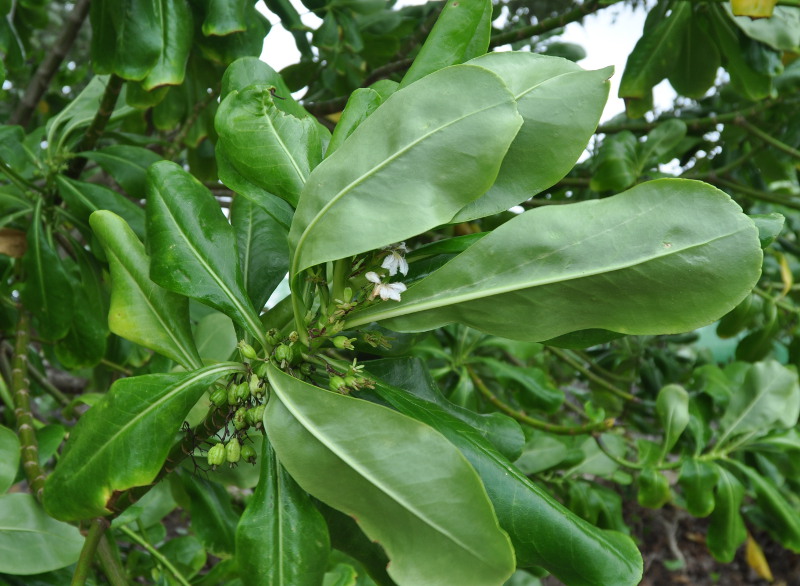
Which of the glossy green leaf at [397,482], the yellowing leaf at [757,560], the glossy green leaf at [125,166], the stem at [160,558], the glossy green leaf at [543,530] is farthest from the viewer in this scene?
the yellowing leaf at [757,560]

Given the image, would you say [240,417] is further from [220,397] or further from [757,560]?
[757,560]

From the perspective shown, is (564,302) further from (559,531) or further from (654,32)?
(654,32)

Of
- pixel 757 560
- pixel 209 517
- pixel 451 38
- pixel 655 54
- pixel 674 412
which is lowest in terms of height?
pixel 757 560

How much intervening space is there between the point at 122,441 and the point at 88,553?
217mm

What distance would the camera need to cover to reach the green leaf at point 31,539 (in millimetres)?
960

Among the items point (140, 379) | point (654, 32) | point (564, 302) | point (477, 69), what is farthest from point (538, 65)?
point (654, 32)

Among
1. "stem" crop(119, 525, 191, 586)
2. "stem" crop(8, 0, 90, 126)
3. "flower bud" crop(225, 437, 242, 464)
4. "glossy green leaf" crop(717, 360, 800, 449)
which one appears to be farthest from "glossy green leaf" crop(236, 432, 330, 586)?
"stem" crop(8, 0, 90, 126)

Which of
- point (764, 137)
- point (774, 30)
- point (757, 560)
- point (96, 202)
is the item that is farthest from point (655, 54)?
point (757, 560)

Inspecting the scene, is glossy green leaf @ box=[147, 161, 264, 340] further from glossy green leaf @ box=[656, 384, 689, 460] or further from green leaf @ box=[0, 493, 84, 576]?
glossy green leaf @ box=[656, 384, 689, 460]

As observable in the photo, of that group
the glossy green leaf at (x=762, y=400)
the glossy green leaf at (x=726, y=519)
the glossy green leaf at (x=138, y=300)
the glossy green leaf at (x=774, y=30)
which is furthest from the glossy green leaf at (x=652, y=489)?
the glossy green leaf at (x=138, y=300)

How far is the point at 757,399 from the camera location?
1.79 m

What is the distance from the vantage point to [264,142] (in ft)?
2.56

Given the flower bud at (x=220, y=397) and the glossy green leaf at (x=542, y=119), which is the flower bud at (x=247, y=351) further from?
the glossy green leaf at (x=542, y=119)

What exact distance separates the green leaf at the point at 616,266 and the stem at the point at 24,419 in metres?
0.71
